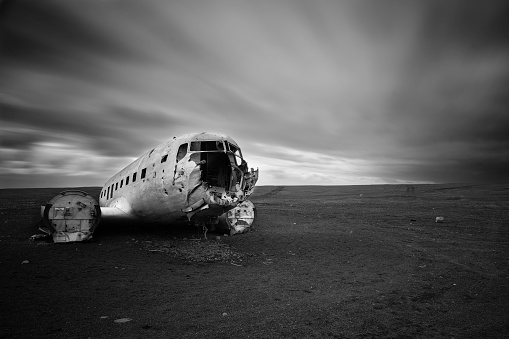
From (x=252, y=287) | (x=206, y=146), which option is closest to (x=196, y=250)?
(x=206, y=146)

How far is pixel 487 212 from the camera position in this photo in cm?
2261

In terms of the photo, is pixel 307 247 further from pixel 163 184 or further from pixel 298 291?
pixel 163 184

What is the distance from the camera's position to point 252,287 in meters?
6.89

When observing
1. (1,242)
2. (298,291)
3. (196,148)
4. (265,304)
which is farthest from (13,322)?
(1,242)

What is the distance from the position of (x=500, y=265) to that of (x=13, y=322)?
504 inches

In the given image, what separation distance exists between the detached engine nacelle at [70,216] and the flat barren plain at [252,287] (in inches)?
18.2

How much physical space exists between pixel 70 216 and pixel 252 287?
843 cm

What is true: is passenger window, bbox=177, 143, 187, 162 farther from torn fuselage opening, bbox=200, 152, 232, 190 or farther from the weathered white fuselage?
torn fuselage opening, bbox=200, 152, 232, 190

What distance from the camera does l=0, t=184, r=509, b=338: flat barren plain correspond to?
4.72 meters

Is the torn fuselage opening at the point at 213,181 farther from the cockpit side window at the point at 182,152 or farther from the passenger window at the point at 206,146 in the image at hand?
the cockpit side window at the point at 182,152

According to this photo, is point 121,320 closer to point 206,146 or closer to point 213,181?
point 206,146

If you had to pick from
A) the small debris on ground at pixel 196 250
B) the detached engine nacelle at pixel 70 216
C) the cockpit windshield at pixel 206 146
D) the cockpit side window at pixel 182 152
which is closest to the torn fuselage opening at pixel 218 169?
the cockpit windshield at pixel 206 146

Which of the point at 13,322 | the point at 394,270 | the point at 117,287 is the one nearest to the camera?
the point at 13,322

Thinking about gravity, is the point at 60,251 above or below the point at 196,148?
below
